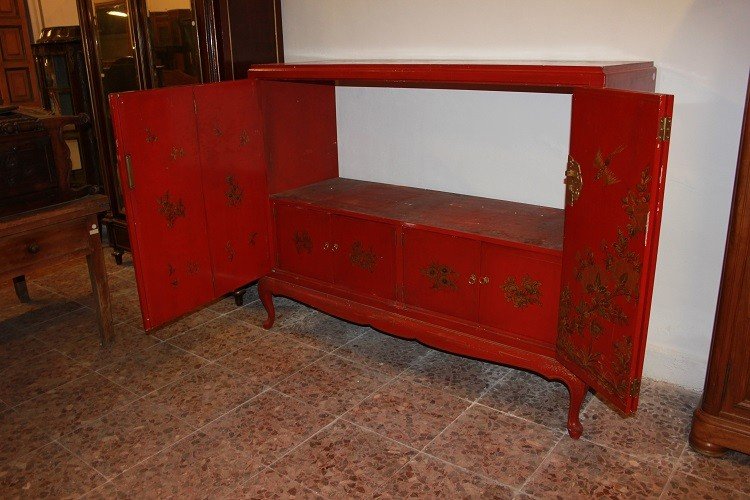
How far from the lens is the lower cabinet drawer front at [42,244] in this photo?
263cm

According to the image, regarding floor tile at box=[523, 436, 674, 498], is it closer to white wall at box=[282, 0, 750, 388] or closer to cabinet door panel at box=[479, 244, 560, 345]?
cabinet door panel at box=[479, 244, 560, 345]

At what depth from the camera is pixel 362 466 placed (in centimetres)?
216

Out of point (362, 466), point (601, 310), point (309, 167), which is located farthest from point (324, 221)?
point (601, 310)

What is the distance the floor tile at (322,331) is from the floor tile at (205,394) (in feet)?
1.43

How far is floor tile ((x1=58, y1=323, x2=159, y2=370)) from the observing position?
294 cm

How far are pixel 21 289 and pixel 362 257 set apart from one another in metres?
2.21

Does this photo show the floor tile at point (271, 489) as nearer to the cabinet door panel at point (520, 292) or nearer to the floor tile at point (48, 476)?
the floor tile at point (48, 476)

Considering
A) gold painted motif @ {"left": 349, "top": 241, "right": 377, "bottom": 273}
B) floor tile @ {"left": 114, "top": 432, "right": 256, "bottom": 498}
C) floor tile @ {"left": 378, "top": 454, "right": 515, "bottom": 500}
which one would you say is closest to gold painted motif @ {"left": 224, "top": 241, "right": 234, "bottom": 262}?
gold painted motif @ {"left": 349, "top": 241, "right": 377, "bottom": 273}

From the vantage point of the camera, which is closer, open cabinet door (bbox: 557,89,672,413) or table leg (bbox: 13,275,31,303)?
open cabinet door (bbox: 557,89,672,413)

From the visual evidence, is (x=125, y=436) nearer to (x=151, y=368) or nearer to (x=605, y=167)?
(x=151, y=368)

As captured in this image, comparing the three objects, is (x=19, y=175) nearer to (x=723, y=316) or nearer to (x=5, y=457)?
(x=5, y=457)

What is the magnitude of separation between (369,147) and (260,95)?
0.68m

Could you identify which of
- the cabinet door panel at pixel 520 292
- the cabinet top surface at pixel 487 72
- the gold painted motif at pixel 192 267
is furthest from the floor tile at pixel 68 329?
the cabinet door panel at pixel 520 292

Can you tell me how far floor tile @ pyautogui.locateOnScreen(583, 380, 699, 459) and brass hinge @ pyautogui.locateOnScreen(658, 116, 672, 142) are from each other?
1169 millimetres
